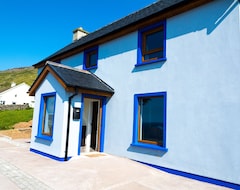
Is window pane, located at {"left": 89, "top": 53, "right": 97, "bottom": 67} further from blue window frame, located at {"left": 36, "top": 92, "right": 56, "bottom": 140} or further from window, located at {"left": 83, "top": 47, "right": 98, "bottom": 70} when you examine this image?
blue window frame, located at {"left": 36, "top": 92, "right": 56, "bottom": 140}

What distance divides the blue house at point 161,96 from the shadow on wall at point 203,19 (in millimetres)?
34

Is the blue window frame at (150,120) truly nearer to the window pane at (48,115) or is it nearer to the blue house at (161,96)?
the blue house at (161,96)

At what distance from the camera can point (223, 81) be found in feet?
19.8

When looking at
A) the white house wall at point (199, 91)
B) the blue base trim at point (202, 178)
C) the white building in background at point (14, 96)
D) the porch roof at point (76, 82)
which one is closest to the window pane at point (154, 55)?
the white house wall at point (199, 91)

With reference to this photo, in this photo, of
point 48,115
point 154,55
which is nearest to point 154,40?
point 154,55

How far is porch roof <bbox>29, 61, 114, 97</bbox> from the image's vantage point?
8234mm

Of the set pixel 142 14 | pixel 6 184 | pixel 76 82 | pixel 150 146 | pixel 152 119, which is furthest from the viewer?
pixel 142 14

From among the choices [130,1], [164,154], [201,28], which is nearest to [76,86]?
[164,154]

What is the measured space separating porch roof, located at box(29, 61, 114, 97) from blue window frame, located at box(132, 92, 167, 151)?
187 centimetres

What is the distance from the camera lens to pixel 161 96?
7711 mm

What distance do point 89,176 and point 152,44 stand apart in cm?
597

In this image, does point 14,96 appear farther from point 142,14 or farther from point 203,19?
point 203,19

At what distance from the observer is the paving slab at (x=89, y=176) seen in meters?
5.11

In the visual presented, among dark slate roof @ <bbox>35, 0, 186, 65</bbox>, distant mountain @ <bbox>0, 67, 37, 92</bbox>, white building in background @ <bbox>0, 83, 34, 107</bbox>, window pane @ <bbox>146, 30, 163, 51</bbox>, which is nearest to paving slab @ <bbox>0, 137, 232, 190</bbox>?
window pane @ <bbox>146, 30, 163, 51</bbox>
